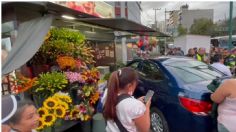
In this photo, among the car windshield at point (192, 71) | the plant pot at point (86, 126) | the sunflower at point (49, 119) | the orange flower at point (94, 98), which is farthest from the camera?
the car windshield at point (192, 71)

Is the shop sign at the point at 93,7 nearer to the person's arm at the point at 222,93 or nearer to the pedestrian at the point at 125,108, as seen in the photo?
the person's arm at the point at 222,93

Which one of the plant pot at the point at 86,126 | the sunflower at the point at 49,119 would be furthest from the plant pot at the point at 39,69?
the plant pot at the point at 86,126

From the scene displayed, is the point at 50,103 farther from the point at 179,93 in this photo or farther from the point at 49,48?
the point at 179,93

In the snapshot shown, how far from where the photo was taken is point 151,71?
534 cm

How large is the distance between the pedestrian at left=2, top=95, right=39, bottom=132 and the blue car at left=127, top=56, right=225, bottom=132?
2651mm

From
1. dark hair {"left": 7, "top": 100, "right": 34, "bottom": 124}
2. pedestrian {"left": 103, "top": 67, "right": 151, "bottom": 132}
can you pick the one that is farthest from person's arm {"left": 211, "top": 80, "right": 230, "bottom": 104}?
dark hair {"left": 7, "top": 100, "right": 34, "bottom": 124}

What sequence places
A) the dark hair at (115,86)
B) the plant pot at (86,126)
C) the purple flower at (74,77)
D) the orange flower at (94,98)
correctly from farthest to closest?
the plant pot at (86,126) → the orange flower at (94,98) → the purple flower at (74,77) → the dark hair at (115,86)

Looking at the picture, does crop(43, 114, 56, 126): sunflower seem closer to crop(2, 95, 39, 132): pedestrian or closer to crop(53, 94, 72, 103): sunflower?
crop(53, 94, 72, 103): sunflower

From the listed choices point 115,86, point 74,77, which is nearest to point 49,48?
point 74,77

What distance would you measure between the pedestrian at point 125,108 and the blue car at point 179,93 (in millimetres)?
1915

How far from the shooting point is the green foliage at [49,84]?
11.3ft

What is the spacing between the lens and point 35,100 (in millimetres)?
3486

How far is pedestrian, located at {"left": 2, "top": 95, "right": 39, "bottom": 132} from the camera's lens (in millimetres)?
1847

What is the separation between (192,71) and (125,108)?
3069 millimetres
